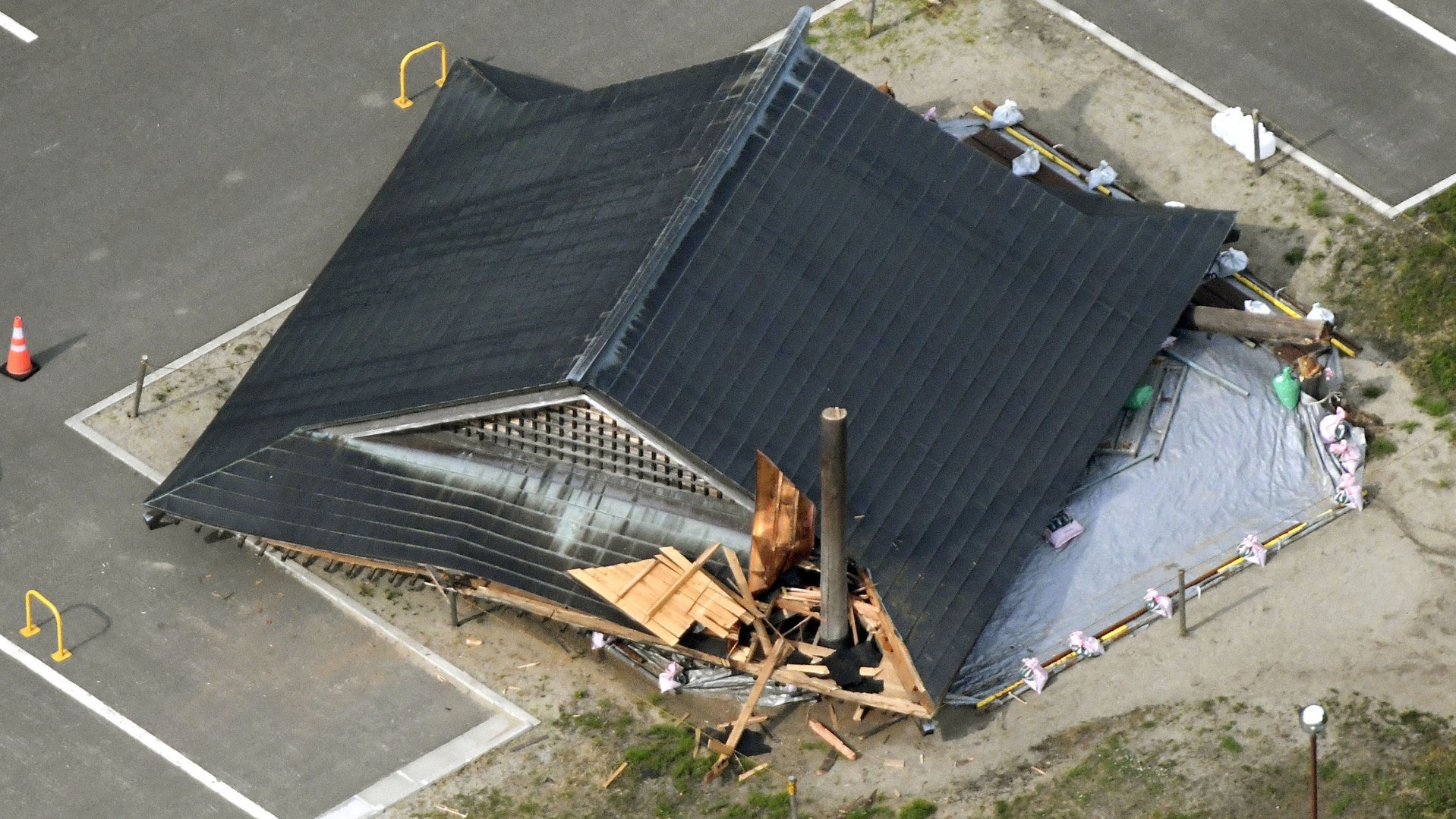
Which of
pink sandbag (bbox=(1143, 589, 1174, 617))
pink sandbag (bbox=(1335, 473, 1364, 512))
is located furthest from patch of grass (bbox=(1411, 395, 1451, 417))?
pink sandbag (bbox=(1143, 589, 1174, 617))

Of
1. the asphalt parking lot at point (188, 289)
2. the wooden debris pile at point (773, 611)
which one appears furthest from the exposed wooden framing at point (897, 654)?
the asphalt parking lot at point (188, 289)

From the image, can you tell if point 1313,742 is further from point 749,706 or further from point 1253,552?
point 749,706

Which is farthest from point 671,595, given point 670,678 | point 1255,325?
point 1255,325

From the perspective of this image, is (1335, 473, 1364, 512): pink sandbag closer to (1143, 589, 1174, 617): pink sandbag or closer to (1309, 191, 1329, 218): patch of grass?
(1143, 589, 1174, 617): pink sandbag

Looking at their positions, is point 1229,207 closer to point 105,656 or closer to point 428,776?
point 428,776

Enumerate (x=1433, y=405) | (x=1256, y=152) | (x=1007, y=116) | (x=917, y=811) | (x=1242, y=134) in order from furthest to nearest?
(x=1007, y=116), (x=1242, y=134), (x=1256, y=152), (x=1433, y=405), (x=917, y=811)

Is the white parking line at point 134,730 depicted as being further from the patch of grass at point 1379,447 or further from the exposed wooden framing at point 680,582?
the patch of grass at point 1379,447
